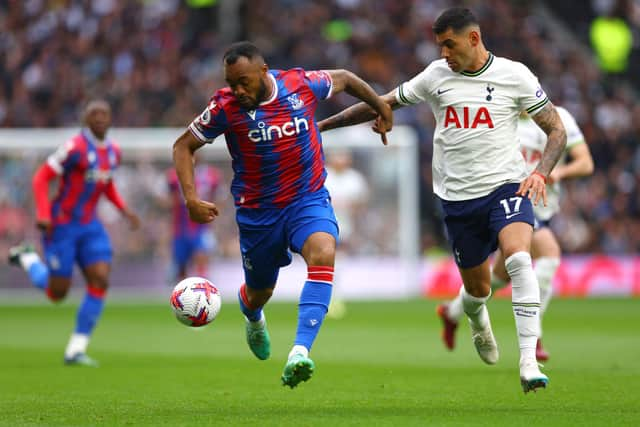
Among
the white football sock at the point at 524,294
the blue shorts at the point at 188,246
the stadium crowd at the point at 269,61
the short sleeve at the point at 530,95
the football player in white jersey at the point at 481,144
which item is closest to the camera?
the white football sock at the point at 524,294

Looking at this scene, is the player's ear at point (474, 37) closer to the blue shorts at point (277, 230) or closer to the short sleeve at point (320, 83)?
the short sleeve at point (320, 83)

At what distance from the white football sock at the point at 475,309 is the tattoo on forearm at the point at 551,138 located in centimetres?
144

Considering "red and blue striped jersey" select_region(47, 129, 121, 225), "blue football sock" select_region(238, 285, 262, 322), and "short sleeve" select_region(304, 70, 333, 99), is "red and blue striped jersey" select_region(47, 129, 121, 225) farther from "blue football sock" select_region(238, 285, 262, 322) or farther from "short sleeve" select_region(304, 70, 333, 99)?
"short sleeve" select_region(304, 70, 333, 99)

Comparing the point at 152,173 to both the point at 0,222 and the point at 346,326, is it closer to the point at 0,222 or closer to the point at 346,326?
the point at 0,222

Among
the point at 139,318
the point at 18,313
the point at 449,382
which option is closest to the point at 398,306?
the point at 139,318

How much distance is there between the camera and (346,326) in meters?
16.2

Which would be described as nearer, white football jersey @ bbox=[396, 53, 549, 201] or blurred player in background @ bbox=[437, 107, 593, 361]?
white football jersey @ bbox=[396, 53, 549, 201]

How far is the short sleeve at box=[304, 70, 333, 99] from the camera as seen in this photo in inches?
328

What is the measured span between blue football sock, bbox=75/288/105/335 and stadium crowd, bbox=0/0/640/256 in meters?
11.7

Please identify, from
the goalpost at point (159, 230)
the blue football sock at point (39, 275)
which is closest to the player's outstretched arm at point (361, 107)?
the blue football sock at point (39, 275)

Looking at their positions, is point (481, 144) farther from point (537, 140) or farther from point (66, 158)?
point (66, 158)

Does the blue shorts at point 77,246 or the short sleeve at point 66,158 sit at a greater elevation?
the short sleeve at point 66,158

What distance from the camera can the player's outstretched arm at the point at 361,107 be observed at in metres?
8.49

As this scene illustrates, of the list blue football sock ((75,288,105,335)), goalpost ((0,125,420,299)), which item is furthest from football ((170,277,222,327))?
goalpost ((0,125,420,299))
